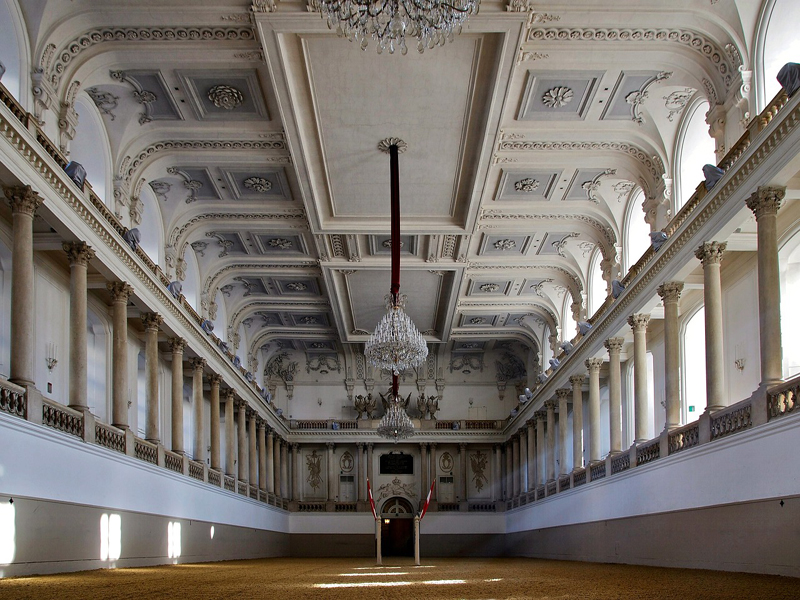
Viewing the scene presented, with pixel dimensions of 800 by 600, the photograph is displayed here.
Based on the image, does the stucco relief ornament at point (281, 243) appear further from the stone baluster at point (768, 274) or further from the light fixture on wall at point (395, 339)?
the stone baluster at point (768, 274)

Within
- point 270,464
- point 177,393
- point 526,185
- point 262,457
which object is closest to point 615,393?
point 526,185

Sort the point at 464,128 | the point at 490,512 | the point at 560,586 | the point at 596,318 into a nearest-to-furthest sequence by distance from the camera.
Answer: the point at 560,586 → the point at 464,128 → the point at 596,318 → the point at 490,512

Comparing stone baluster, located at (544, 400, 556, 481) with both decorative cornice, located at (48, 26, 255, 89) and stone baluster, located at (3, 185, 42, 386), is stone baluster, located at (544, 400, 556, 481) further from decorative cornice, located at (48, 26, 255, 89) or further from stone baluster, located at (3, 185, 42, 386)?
stone baluster, located at (3, 185, 42, 386)

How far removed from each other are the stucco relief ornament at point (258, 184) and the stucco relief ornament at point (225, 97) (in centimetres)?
318

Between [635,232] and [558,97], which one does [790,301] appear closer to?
[558,97]

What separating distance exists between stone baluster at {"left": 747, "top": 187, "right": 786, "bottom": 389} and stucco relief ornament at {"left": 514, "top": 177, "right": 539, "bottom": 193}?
290 inches

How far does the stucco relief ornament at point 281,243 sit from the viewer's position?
22666 mm

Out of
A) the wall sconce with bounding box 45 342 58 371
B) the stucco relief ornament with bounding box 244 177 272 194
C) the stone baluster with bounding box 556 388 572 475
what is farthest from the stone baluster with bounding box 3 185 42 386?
the stone baluster with bounding box 556 388 572 475

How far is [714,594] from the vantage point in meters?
7.21

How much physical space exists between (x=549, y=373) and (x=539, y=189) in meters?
8.99

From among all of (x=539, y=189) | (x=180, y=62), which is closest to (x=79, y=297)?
(x=180, y=62)

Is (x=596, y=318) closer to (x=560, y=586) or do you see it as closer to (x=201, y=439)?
(x=201, y=439)

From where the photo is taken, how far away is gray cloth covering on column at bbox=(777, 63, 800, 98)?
34.8 feet

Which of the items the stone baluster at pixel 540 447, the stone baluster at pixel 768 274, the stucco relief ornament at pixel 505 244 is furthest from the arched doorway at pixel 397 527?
the stone baluster at pixel 768 274
